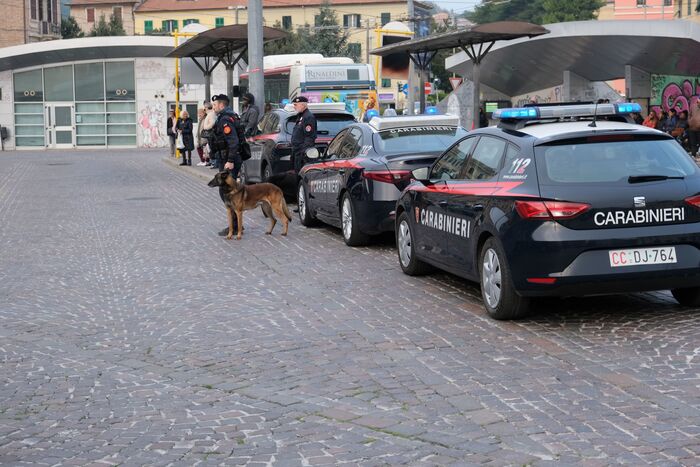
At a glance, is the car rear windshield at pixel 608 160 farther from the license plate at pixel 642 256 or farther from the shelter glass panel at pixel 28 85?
the shelter glass panel at pixel 28 85

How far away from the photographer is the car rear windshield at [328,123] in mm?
19266

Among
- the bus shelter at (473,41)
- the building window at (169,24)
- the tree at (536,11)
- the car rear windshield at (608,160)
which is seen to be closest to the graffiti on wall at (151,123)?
the bus shelter at (473,41)

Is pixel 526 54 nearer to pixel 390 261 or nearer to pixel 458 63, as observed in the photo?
pixel 458 63

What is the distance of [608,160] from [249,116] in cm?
1570

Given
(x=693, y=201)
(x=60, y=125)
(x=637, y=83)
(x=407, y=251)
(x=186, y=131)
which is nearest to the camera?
(x=693, y=201)

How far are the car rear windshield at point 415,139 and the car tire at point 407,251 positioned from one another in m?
2.02

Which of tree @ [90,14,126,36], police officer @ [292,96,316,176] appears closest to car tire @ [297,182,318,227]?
police officer @ [292,96,316,176]

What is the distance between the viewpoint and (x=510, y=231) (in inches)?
322

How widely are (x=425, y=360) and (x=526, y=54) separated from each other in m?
38.6

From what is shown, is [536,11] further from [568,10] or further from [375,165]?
[375,165]

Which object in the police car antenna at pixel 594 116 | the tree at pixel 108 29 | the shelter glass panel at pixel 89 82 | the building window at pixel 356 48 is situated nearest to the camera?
the police car antenna at pixel 594 116

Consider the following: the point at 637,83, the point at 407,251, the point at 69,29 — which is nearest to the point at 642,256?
the point at 407,251

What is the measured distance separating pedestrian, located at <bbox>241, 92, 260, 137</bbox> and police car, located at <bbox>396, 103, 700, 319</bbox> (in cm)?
1399

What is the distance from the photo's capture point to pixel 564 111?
9.38m
